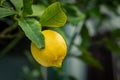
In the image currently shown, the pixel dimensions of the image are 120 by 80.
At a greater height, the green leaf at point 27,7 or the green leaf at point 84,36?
the green leaf at point 27,7

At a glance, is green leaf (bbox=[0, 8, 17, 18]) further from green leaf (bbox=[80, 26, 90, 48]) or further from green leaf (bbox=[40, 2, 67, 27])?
green leaf (bbox=[80, 26, 90, 48])

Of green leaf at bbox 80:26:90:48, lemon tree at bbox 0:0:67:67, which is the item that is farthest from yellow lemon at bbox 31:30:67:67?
green leaf at bbox 80:26:90:48

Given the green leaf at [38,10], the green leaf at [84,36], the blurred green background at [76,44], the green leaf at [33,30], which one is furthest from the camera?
the green leaf at [84,36]

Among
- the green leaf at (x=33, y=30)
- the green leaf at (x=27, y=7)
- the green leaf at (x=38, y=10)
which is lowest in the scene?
the green leaf at (x=38, y=10)

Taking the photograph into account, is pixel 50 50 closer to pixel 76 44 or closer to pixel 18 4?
pixel 18 4

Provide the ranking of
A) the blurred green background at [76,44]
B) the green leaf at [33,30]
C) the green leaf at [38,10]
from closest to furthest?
1. the green leaf at [33,30]
2. the green leaf at [38,10]
3. the blurred green background at [76,44]

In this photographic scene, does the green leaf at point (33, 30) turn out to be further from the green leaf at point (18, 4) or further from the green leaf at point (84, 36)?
the green leaf at point (84, 36)

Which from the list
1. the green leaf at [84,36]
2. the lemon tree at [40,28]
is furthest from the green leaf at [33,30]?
the green leaf at [84,36]
